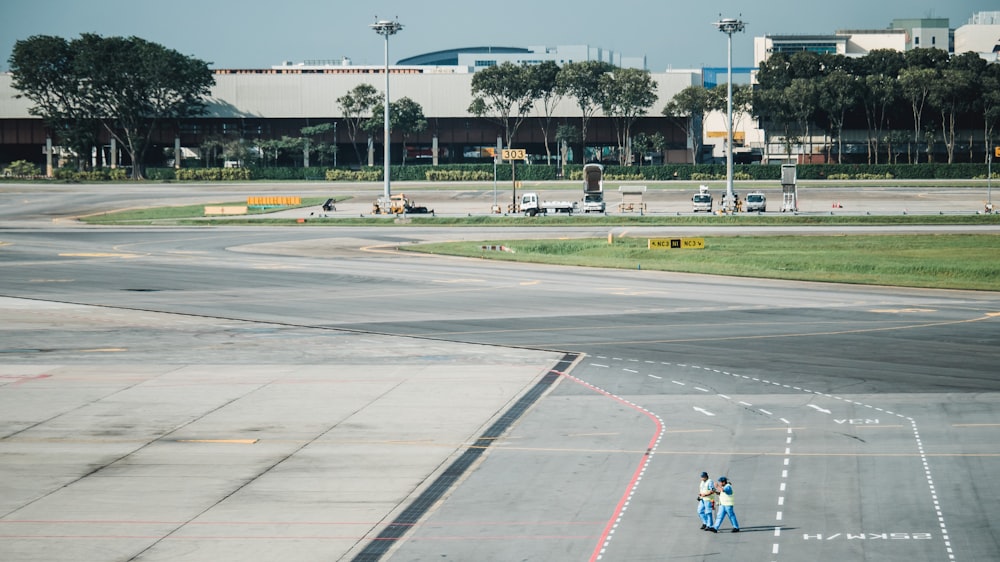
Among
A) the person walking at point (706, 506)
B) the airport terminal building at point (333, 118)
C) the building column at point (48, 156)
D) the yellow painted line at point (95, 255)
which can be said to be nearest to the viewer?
the person walking at point (706, 506)

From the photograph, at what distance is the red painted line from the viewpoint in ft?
69.3

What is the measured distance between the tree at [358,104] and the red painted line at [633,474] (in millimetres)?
145575

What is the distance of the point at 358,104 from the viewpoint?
17762 cm

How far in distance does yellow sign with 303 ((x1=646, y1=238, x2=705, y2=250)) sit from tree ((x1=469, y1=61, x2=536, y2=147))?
10381 centimetres

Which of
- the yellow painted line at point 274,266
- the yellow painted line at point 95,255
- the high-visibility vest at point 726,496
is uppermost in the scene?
the yellow painted line at point 95,255

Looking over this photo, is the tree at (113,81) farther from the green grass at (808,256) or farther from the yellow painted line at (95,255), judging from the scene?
the green grass at (808,256)

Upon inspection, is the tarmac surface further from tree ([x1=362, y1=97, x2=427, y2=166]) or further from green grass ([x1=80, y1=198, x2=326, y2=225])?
tree ([x1=362, y1=97, x2=427, y2=166])

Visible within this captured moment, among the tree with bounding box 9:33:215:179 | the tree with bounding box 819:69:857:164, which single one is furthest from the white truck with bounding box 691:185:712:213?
the tree with bounding box 9:33:215:179

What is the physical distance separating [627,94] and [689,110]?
11.1 m

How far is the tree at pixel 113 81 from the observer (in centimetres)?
16962

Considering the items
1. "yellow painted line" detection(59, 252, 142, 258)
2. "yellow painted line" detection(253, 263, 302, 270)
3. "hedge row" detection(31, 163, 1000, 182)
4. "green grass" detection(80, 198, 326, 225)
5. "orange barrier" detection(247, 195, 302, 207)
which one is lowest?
"yellow painted line" detection(253, 263, 302, 270)

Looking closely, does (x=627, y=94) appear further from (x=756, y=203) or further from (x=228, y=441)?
(x=228, y=441)

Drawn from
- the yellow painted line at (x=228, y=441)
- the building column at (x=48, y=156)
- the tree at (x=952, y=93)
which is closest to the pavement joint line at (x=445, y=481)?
the yellow painted line at (x=228, y=441)

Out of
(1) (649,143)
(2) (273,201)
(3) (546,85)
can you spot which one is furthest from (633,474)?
(1) (649,143)
